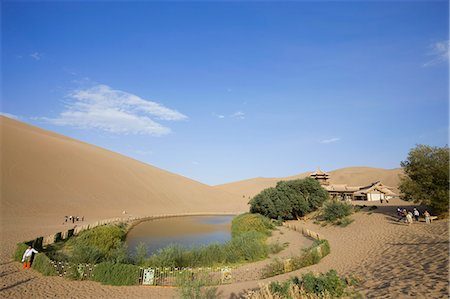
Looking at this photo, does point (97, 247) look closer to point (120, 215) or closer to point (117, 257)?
point (117, 257)

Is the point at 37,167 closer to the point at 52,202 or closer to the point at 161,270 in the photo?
the point at 52,202

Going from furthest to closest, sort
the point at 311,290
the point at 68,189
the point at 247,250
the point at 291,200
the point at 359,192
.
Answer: the point at 359,192
the point at 68,189
the point at 291,200
the point at 247,250
the point at 311,290

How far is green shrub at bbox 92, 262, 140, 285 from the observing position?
1153 centimetres

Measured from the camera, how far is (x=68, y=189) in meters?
44.6

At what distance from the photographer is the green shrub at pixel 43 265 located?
12.3 meters

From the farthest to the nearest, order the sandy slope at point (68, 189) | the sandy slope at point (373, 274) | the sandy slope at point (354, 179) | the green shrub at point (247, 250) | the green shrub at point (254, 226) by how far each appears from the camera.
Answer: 1. the sandy slope at point (354, 179)
2. the sandy slope at point (68, 189)
3. the green shrub at point (254, 226)
4. the green shrub at point (247, 250)
5. the sandy slope at point (373, 274)

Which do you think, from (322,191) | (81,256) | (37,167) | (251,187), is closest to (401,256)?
(81,256)

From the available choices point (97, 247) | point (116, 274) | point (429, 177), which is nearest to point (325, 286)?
point (116, 274)

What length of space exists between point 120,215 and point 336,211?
30212 millimetres

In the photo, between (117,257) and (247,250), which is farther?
(247,250)

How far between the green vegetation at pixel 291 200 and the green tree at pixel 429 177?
529 inches

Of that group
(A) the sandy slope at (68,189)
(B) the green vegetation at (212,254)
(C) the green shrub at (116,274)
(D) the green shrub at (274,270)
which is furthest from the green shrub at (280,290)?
(A) the sandy slope at (68,189)

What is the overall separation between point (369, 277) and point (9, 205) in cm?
3887

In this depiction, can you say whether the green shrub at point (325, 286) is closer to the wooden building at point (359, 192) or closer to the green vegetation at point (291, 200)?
the green vegetation at point (291, 200)
